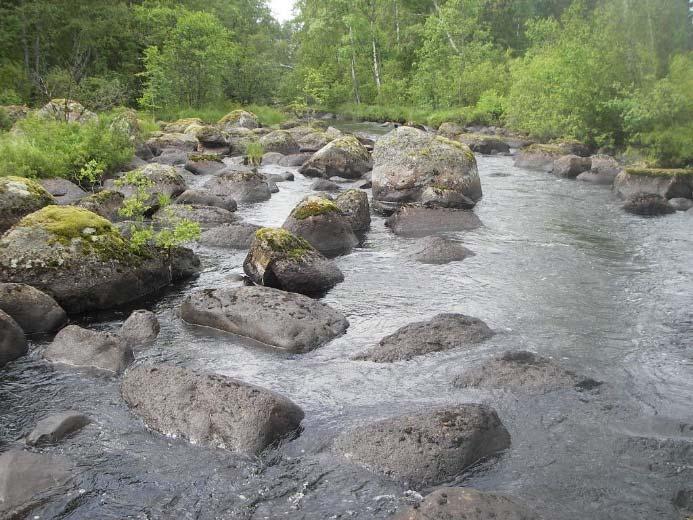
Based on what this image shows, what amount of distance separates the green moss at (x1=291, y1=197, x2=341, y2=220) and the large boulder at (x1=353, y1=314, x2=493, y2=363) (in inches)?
212

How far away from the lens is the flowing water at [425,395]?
18.9 ft

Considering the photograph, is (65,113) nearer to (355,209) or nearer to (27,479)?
(355,209)

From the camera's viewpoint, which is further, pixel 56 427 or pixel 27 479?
pixel 56 427

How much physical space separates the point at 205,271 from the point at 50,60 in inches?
1791

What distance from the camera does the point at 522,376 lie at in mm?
7809

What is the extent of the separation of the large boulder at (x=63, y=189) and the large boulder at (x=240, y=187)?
12.2 feet

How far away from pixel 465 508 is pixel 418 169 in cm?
1456

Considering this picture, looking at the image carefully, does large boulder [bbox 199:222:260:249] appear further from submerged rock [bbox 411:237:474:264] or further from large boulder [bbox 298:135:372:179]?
large boulder [bbox 298:135:372:179]

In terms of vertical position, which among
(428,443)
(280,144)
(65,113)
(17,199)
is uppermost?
(65,113)

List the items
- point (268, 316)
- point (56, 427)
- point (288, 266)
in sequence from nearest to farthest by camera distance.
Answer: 1. point (56, 427)
2. point (268, 316)
3. point (288, 266)

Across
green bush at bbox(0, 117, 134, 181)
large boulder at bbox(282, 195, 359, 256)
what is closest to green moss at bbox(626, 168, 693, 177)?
large boulder at bbox(282, 195, 359, 256)

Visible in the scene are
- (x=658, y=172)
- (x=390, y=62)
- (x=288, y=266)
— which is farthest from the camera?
(x=390, y=62)

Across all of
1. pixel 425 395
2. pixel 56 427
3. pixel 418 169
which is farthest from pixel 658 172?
pixel 56 427

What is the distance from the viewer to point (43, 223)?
10.7m
